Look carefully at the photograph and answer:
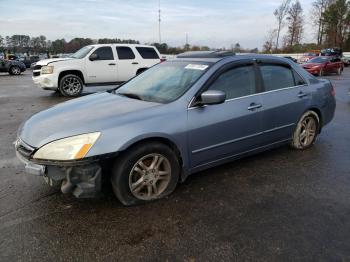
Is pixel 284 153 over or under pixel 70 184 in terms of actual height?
under

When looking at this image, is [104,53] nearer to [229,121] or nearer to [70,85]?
[70,85]

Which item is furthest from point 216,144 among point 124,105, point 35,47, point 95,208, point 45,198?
point 35,47

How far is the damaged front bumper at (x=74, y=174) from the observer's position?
114 inches

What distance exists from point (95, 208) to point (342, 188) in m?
2.85

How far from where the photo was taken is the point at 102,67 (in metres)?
11.7

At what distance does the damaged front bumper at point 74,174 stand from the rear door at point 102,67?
897 centimetres

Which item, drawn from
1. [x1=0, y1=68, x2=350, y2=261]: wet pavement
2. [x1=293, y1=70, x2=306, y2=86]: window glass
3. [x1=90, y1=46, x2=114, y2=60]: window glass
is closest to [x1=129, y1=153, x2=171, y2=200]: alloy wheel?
[x1=0, y1=68, x2=350, y2=261]: wet pavement

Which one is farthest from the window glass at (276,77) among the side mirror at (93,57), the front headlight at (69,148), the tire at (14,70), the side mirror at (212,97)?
the tire at (14,70)

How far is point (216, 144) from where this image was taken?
147 inches

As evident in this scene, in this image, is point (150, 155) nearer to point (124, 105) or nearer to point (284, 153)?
point (124, 105)

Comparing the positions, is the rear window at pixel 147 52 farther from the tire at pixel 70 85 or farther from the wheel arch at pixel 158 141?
the wheel arch at pixel 158 141

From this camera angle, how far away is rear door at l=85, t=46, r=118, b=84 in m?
11.5

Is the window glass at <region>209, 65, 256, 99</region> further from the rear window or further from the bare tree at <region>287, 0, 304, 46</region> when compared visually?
the bare tree at <region>287, 0, 304, 46</region>

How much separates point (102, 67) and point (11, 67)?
49.3 feet
